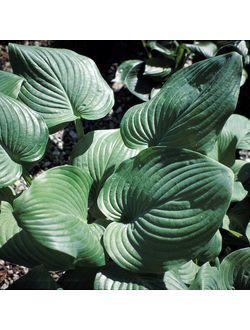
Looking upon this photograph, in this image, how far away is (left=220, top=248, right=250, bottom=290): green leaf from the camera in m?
1.13

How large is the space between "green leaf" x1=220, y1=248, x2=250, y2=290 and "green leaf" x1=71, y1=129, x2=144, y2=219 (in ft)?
1.80

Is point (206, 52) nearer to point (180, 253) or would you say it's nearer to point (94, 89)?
point (94, 89)

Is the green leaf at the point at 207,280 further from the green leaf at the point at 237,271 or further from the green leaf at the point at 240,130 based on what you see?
the green leaf at the point at 240,130

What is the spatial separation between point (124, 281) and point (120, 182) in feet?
1.12

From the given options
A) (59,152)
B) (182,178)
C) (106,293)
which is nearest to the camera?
(182,178)

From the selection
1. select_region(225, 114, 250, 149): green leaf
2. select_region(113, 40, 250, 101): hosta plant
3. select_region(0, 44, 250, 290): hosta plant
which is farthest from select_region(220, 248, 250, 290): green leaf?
select_region(113, 40, 250, 101): hosta plant

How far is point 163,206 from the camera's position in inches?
35.8

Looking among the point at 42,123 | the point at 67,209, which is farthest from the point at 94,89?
the point at 67,209

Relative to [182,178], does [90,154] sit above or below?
below

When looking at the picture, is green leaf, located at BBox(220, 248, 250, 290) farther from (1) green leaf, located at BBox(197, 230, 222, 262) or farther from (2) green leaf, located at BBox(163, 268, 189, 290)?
(2) green leaf, located at BBox(163, 268, 189, 290)

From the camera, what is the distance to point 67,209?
0.95m

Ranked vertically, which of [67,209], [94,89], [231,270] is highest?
[94,89]

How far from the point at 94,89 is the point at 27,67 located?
279mm

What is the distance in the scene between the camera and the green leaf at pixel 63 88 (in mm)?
1182
